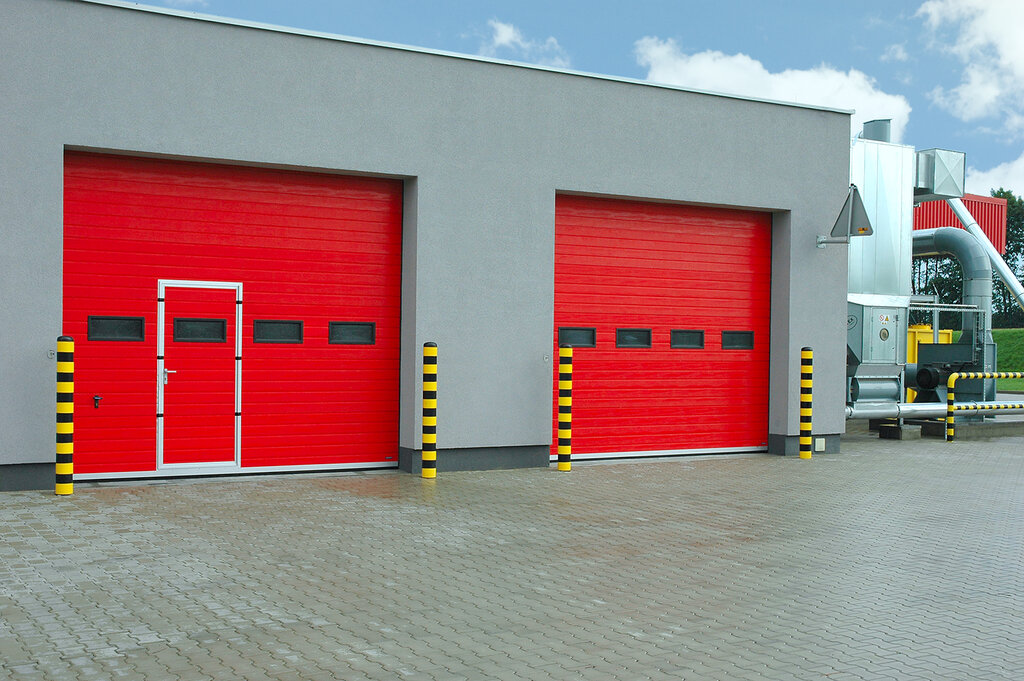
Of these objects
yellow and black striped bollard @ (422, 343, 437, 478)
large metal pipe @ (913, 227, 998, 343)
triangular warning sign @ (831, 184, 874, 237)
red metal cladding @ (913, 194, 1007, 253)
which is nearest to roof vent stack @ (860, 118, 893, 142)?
large metal pipe @ (913, 227, 998, 343)

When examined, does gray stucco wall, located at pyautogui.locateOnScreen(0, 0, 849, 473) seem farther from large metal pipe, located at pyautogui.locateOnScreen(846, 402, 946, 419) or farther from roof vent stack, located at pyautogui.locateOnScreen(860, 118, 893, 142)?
roof vent stack, located at pyautogui.locateOnScreen(860, 118, 893, 142)

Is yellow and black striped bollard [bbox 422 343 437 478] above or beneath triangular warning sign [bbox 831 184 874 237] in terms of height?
beneath

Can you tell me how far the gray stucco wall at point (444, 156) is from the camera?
10266 mm

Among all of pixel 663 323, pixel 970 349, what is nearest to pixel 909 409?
pixel 970 349

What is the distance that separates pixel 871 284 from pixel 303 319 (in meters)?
10.0

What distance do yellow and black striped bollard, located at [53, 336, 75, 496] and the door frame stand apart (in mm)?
1201

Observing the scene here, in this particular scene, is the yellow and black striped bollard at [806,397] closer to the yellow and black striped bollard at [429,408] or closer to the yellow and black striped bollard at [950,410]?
the yellow and black striped bollard at [950,410]

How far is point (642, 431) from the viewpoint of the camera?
14.0 meters

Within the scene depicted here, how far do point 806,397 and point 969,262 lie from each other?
26.0ft

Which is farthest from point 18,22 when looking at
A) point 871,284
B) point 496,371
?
point 871,284

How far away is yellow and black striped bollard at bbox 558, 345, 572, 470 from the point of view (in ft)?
41.1

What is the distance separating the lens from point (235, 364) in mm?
11531

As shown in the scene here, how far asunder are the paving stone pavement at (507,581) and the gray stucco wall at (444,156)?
1.66 metres

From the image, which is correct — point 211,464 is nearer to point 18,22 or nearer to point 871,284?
point 18,22
